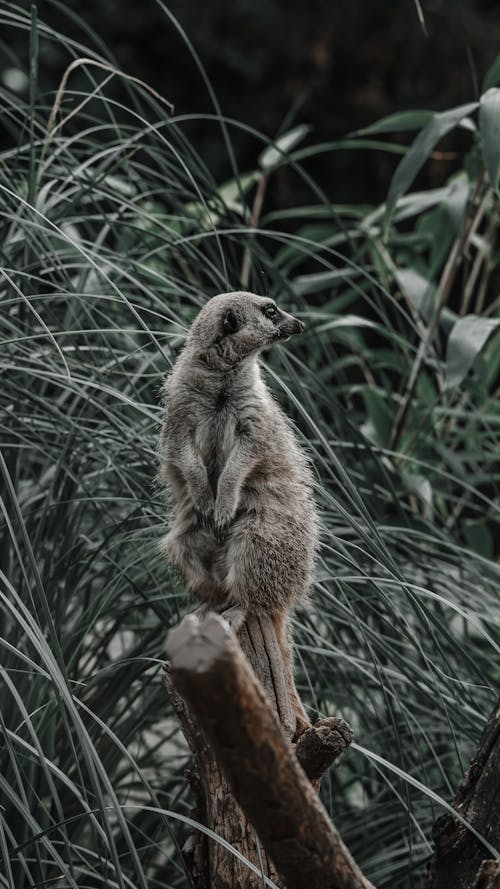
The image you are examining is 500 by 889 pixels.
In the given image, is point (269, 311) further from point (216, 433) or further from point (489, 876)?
point (489, 876)

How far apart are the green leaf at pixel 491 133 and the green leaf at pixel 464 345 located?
37cm

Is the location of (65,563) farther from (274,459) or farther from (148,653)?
(274,459)

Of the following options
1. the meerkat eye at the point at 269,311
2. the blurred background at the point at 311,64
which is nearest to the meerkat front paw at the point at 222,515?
the meerkat eye at the point at 269,311

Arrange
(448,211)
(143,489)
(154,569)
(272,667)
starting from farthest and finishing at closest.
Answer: (448,211)
(154,569)
(143,489)
(272,667)

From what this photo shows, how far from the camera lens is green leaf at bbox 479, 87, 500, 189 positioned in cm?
237

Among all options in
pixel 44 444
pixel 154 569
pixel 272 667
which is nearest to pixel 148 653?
pixel 154 569

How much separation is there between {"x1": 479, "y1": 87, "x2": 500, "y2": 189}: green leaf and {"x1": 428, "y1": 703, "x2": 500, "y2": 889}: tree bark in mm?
1290

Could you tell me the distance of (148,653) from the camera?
2248 mm

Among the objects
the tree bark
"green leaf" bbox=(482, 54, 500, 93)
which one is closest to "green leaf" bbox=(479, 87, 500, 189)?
"green leaf" bbox=(482, 54, 500, 93)

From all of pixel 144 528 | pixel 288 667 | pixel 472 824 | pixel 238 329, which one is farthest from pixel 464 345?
pixel 472 824

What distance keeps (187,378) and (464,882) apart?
76 cm

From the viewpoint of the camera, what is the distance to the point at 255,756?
1.11 meters

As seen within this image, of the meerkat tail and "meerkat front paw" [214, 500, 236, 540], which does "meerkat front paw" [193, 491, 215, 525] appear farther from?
the meerkat tail

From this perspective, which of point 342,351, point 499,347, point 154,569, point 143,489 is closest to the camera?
point 143,489
